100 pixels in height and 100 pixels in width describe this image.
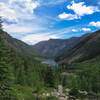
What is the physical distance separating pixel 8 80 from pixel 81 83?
188ft

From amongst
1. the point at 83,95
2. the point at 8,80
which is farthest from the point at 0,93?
the point at 83,95

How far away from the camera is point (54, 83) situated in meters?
58.4

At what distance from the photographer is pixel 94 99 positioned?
16984 mm

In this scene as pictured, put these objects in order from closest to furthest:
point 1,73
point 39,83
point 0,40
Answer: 1. point 1,73
2. point 0,40
3. point 39,83

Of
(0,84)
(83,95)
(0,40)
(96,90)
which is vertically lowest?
(96,90)

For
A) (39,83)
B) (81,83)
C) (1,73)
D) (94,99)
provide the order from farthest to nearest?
(81,83)
(39,83)
(1,73)
(94,99)

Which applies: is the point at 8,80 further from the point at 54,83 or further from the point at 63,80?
the point at 63,80

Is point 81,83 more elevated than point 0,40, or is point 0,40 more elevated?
point 0,40

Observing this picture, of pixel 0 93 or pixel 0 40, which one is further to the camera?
pixel 0 40

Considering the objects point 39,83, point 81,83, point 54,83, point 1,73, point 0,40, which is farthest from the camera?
point 81,83

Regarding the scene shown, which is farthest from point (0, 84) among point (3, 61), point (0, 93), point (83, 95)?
point (83, 95)

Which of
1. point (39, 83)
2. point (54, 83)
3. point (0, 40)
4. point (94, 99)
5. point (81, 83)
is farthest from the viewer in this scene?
point (81, 83)

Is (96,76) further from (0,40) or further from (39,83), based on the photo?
(0,40)

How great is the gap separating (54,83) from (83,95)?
39778 millimetres
